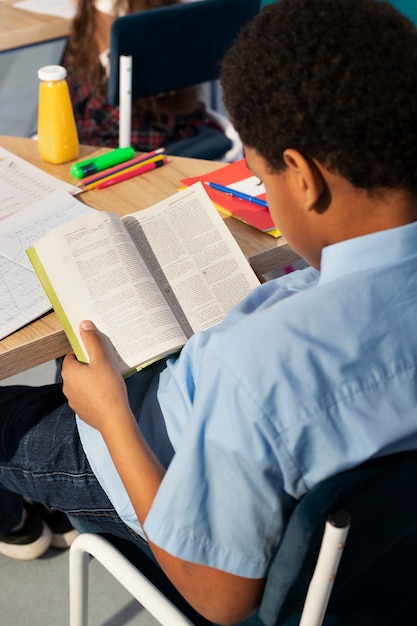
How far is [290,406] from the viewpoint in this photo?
693mm

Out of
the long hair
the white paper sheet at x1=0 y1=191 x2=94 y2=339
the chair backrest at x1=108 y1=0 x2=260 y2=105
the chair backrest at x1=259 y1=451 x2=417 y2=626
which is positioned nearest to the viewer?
the chair backrest at x1=259 y1=451 x2=417 y2=626

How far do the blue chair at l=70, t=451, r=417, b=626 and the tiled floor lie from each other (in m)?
0.46

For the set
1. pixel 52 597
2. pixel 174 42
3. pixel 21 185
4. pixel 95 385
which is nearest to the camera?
pixel 95 385

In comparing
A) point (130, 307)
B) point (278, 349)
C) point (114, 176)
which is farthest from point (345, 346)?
point (114, 176)

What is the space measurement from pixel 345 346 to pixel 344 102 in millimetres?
218

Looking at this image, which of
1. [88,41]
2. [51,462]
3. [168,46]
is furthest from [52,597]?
[88,41]

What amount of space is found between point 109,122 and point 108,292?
4.16 feet

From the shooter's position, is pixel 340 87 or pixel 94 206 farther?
pixel 94 206

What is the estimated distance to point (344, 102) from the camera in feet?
2.22

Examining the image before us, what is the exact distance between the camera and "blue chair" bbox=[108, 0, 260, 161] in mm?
1775

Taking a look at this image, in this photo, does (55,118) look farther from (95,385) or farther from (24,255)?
(95,385)

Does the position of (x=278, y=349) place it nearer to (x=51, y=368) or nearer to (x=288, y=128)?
(x=288, y=128)

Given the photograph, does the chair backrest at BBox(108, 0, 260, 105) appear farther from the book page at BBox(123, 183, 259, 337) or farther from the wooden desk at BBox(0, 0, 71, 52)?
the book page at BBox(123, 183, 259, 337)

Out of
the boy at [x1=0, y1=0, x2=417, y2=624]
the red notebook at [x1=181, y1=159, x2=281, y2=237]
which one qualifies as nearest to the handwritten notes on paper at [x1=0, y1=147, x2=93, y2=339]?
the red notebook at [x1=181, y1=159, x2=281, y2=237]
